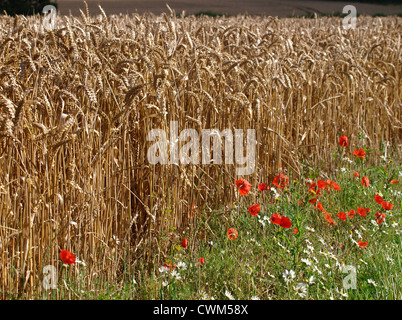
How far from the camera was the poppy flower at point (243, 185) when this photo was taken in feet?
8.50

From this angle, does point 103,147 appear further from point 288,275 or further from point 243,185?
point 288,275

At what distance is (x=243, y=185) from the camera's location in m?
2.63

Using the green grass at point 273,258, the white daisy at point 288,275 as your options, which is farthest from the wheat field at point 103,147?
the white daisy at point 288,275

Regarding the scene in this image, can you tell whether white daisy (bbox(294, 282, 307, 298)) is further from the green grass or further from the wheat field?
the wheat field

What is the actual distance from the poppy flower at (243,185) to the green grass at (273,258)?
0.14 m

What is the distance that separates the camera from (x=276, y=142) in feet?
10.9

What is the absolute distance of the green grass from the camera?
2.21m

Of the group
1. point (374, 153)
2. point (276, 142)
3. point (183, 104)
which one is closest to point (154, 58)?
point (183, 104)

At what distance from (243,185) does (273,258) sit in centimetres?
40

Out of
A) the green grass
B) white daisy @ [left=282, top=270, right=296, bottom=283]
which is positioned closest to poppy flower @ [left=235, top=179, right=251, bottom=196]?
the green grass

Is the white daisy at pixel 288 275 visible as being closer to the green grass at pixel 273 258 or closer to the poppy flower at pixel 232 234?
the green grass at pixel 273 258

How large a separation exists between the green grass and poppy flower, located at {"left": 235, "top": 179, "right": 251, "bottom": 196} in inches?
5.4
